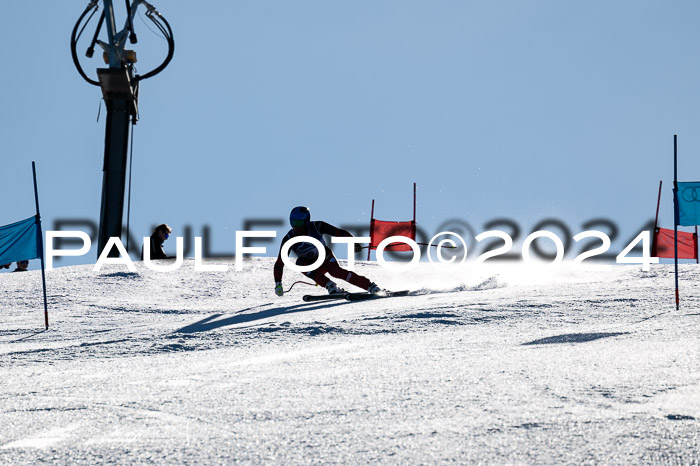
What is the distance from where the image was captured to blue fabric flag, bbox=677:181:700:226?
28.5 ft

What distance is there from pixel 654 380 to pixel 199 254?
47.0 ft

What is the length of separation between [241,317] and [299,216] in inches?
80.9

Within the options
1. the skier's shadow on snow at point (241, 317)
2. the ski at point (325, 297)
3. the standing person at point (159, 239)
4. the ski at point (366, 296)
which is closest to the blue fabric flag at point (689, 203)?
the ski at point (366, 296)

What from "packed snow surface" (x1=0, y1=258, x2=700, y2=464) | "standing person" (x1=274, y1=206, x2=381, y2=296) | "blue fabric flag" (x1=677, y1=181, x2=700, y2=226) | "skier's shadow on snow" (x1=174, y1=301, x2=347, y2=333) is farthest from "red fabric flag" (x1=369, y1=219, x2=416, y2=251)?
"blue fabric flag" (x1=677, y1=181, x2=700, y2=226)

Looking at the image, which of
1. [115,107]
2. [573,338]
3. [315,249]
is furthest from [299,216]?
[115,107]

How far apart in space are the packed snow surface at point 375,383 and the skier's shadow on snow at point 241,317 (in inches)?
3.0

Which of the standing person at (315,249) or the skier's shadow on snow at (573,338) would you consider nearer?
the skier's shadow on snow at (573,338)

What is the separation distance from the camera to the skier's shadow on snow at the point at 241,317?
8469mm

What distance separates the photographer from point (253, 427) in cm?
332

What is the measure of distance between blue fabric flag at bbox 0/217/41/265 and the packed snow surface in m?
0.84

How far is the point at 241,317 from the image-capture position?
9.35 m

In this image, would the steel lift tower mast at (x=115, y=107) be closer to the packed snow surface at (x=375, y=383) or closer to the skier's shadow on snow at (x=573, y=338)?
the packed snow surface at (x=375, y=383)

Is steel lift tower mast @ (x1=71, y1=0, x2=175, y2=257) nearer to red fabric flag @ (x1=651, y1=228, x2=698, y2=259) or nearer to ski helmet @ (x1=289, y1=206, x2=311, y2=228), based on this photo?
ski helmet @ (x1=289, y1=206, x2=311, y2=228)

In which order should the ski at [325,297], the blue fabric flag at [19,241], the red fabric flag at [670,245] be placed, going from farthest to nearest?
the red fabric flag at [670,245]
the ski at [325,297]
the blue fabric flag at [19,241]
